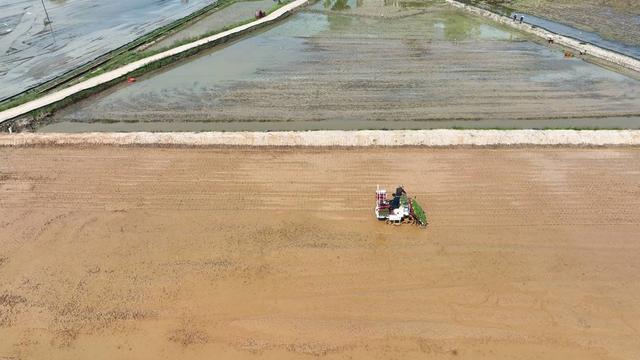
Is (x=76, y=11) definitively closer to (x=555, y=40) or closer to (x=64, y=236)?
(x=64, y=236)

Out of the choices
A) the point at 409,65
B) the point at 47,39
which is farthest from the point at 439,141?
the point at 47,39

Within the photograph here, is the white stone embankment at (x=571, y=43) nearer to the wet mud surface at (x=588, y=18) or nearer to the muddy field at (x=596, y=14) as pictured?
the wet mud surface at (x=588, y=18)

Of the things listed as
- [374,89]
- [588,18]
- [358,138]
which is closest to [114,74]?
[374,89]

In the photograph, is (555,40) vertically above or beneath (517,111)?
above

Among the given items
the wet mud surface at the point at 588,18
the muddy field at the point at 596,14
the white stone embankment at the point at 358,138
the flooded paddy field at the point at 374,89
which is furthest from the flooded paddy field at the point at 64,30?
the muddy field at the point at 596,14

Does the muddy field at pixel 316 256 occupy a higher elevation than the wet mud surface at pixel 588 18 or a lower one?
lower

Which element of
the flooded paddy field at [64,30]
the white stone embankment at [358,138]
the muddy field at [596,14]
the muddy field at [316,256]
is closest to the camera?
the muddy field at [316,256]
